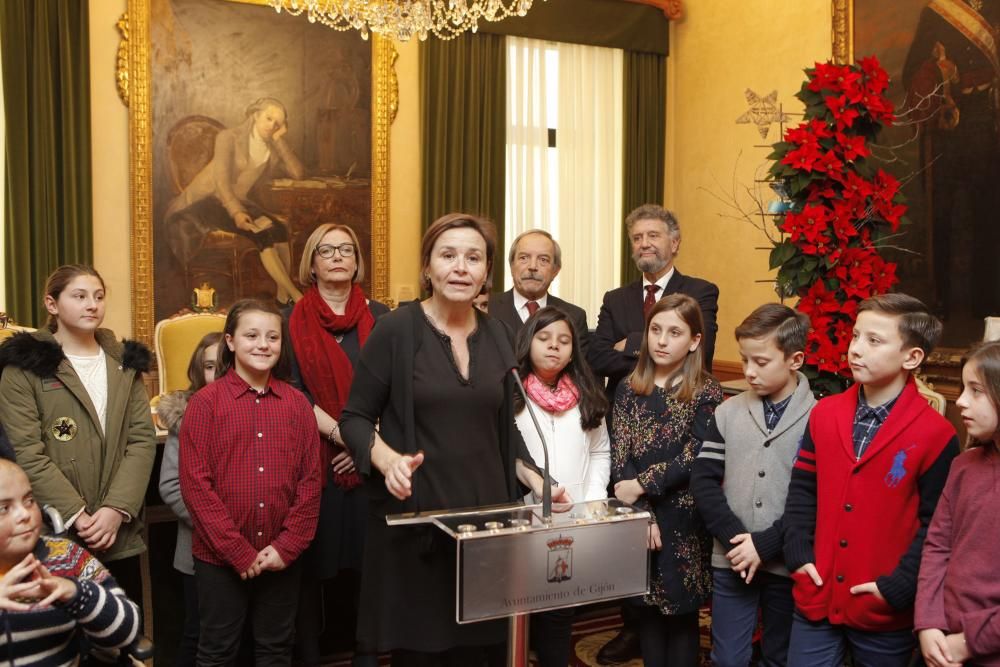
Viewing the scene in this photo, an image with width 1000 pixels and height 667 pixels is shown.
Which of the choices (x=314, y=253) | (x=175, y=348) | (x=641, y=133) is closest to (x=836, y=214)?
(x=314, y=253)

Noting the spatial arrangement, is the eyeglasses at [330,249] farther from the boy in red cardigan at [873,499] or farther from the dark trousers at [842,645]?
the dark trousers at [842,645]

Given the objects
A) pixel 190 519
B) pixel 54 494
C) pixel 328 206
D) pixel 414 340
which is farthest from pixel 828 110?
pixel 328 206

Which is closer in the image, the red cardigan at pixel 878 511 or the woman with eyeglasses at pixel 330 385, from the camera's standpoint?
the red cardigan at pixel 878 511

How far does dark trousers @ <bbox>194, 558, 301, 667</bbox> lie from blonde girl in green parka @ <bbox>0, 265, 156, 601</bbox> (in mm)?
351

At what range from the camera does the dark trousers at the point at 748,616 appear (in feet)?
8.55

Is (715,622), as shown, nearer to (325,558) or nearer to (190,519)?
(325,558)

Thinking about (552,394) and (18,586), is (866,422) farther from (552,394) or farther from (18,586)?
(18,586)

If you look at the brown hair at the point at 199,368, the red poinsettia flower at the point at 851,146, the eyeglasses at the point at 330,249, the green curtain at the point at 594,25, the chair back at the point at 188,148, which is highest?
the green curtain at the point at 594,25

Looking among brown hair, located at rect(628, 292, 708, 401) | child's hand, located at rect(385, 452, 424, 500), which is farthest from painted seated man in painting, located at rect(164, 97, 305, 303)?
child's hand, located at rect(385, 452, 424, 500)

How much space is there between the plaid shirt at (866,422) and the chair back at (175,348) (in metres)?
3.69

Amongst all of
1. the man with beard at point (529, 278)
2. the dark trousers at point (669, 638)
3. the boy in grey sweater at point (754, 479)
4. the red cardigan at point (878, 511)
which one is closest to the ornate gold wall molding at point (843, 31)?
the man with beard at point (529, 278)

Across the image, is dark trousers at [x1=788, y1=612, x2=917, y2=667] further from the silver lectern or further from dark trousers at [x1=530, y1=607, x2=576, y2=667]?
the silver lectern

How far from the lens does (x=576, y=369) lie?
299 centimetres

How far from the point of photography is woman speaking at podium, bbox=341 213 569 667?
196 centimetres
